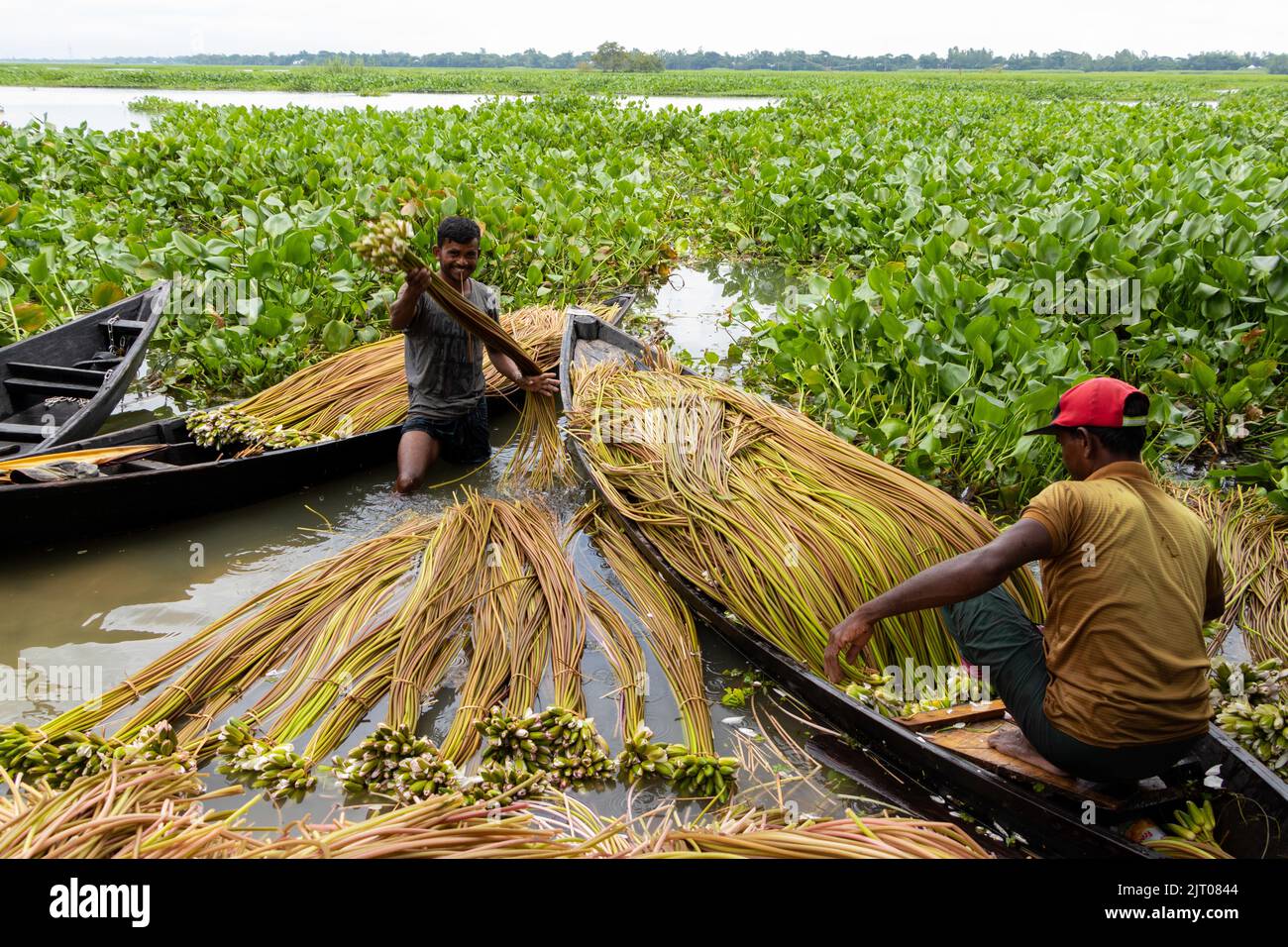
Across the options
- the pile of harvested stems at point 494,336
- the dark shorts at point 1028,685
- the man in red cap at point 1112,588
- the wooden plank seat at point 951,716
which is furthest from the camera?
the pile of harvested stems at point 494,336

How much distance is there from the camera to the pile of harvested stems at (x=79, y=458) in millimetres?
4312

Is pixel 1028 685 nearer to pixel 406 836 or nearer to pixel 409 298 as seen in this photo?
pixel 406 836

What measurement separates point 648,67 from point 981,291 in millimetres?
73329

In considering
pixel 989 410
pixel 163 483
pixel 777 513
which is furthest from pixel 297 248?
pixel 989 410

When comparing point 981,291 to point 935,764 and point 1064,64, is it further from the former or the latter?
point 1064,64

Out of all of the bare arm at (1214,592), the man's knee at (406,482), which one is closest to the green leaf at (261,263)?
the man's knee at (406,482)

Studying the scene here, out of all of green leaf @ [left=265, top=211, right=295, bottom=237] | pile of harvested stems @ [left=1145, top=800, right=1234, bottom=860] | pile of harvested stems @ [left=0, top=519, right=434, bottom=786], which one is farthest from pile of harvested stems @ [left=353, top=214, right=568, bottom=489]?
pile of harvested stems @ [left=1145, top=800, right=1234, bottom=860]

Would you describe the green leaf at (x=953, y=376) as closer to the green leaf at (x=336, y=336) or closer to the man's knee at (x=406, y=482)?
the man's knee at (x=406, y=482)

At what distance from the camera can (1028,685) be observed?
9.06ft

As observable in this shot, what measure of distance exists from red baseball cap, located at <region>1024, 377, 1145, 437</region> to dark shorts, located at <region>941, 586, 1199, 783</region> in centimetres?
65

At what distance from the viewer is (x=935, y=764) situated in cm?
280

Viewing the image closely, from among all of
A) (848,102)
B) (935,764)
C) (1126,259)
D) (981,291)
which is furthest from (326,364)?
(848,102)

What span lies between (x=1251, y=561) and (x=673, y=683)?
9.07 feet

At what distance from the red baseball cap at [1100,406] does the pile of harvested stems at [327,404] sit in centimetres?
417
